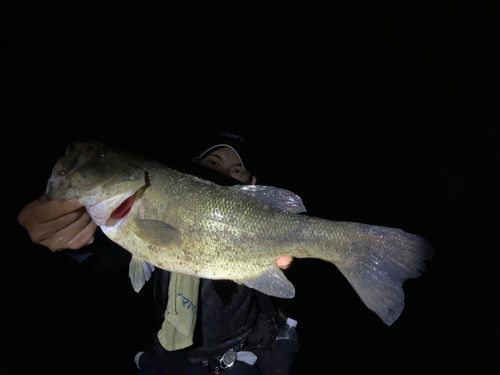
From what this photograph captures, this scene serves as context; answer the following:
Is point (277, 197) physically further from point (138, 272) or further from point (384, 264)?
point (138, 272)

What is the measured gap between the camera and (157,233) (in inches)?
38.9

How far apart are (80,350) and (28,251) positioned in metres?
2.24

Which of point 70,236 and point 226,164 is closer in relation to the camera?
point 70,236

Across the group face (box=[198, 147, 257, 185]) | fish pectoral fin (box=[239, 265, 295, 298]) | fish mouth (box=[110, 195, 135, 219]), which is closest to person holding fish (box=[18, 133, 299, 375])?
face (box=[198, 147, 257, 185])

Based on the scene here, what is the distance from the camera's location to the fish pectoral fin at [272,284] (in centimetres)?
99

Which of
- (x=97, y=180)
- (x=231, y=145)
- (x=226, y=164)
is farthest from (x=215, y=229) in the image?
(x=231, y=145)

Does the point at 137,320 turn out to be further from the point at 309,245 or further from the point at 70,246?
the point at 309,245

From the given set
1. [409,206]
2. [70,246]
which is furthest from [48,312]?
[409,206]

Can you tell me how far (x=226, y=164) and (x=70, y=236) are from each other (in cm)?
→ 124

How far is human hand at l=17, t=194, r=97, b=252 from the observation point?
94cm

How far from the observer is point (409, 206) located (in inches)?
227

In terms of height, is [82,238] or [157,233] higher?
[157,233]

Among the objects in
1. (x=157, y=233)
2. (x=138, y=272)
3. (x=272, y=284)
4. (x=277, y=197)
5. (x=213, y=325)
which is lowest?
(x=213, y=325)

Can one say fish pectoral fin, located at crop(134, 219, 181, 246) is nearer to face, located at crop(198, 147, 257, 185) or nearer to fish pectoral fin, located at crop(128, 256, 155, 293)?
fish pectoral fin, located at crop(128, 256, 155, 293)
